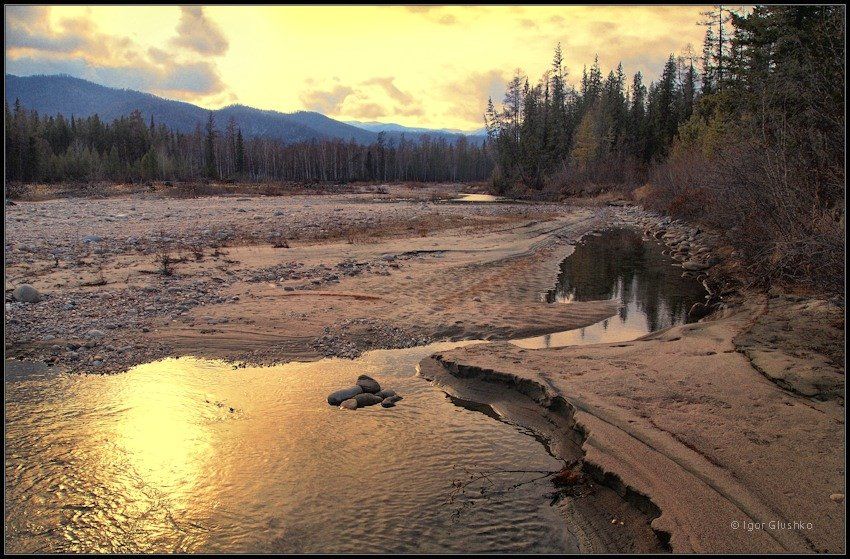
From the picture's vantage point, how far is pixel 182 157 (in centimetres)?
9656

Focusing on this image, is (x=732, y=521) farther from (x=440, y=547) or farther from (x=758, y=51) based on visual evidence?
(x=758, y=51)

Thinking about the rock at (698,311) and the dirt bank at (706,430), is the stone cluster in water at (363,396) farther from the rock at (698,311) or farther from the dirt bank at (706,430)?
the rock at (698,311)

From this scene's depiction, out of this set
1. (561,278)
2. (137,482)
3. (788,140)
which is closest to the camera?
(137,482)

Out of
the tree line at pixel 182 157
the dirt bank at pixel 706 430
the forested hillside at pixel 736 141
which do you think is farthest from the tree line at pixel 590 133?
the dirt bank at pixel 706 430

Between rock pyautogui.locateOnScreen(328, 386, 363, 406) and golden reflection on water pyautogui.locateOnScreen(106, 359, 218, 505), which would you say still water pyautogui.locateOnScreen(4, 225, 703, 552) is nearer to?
golden reflection on water pyautogui.locateOnScreen(106, 359, 218, 505)

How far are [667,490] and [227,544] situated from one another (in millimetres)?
4256

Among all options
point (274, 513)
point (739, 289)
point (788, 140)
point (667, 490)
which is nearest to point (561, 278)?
point (739, 289)

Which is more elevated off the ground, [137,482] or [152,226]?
[152,226]

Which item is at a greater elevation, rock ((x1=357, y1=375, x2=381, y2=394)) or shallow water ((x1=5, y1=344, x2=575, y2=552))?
rock ((x1=357, y1=375, x2=381, y2=394))

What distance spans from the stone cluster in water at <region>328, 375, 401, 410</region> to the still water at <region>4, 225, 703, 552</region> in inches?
6.5

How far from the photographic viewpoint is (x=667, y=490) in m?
5.43

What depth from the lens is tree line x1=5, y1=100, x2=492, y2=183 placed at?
221 ft

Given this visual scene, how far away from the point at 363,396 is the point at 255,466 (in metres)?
2.08

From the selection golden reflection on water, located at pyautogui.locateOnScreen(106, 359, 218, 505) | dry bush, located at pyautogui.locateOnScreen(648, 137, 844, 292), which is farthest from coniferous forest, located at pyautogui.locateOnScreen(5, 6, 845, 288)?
golden reflection on water, located at pyautogui.locateOnScreen(106, 359, 218, 505)
